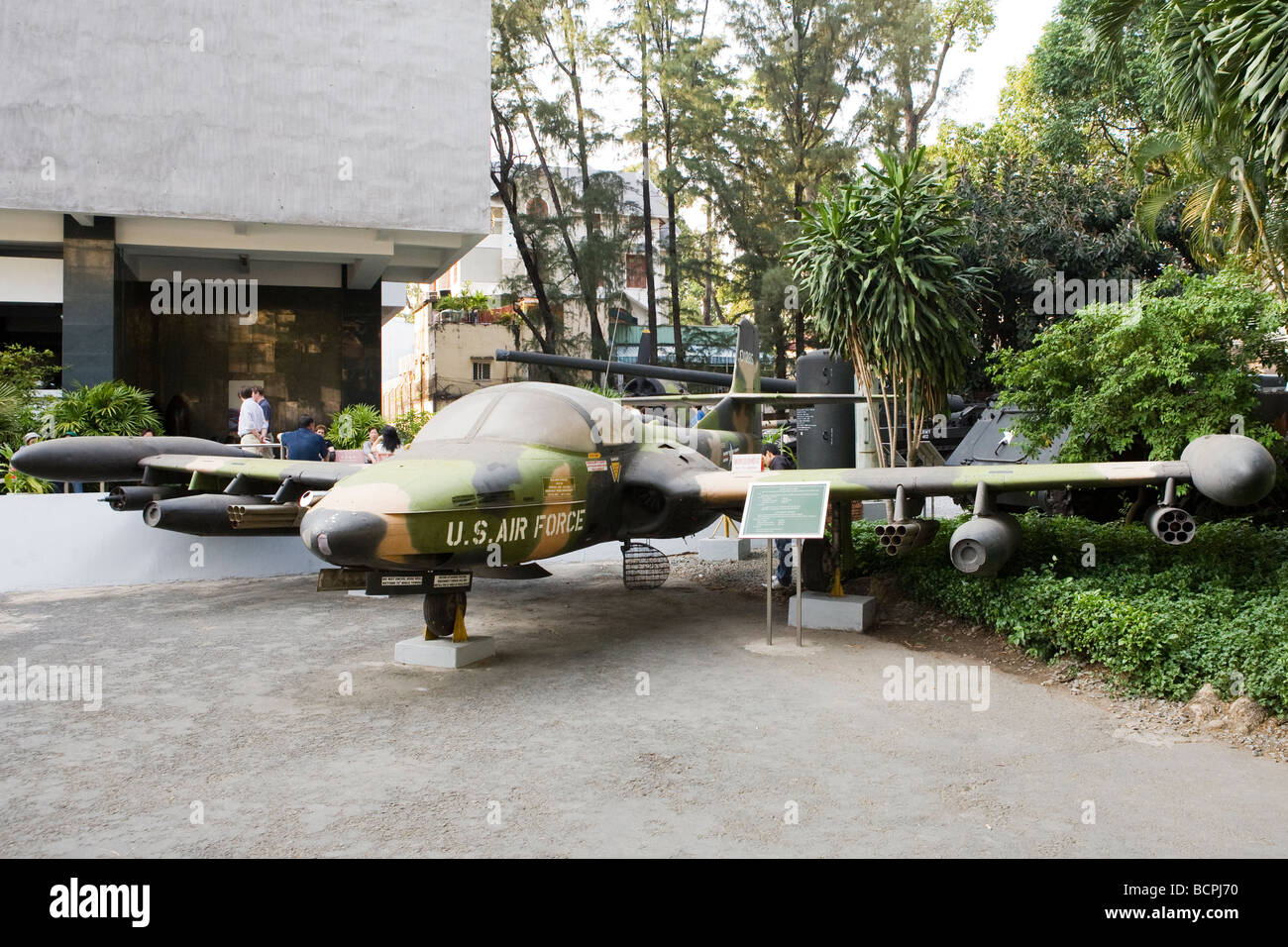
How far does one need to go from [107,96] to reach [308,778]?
638 inches

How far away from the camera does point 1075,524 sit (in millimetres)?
10531

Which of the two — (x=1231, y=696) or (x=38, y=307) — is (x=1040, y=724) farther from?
(x=38, y=307)

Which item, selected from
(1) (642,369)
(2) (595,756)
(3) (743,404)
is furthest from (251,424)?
(2) (595,756)

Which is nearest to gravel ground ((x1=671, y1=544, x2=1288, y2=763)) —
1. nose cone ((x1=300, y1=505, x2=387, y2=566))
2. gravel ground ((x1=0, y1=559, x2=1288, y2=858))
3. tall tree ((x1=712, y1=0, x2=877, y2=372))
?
gravel ground ((x1=0, y1=559, x2=1288, y2=858))

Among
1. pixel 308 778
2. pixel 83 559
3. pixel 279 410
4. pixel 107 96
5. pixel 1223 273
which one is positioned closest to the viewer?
pixel 308 778

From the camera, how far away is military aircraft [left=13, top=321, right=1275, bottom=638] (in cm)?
733

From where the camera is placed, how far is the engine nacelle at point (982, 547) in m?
7.86

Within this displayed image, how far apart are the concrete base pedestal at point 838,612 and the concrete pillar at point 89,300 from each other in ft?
49.5

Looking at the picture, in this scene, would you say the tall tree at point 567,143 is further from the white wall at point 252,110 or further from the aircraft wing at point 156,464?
Result: the aircraft wing at point 156,464

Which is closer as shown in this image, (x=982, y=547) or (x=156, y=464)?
(x=982, y=547)

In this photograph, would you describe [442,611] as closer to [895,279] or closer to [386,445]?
[895,279]

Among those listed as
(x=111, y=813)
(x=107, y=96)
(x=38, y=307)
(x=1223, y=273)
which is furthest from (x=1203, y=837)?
(x=38, y=307)

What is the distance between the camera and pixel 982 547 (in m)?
7.86

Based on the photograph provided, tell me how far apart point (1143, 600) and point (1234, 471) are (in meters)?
1.33
